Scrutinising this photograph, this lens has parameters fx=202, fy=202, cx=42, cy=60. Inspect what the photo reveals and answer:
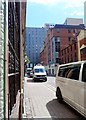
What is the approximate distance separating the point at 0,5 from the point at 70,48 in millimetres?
48640

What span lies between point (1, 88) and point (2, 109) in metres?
0.14

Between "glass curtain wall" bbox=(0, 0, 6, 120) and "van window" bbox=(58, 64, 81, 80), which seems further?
"van window" bbox=(58, 64, 81, 80)

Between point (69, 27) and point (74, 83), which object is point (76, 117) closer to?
point (74, 83)

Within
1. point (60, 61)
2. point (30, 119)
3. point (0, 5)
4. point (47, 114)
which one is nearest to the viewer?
point (0, 5)

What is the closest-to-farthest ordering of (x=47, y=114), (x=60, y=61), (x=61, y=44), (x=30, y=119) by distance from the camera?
(x=30, y=119)
(x=47, y=114)
(x=60, y=61)
(x=61, y=44)

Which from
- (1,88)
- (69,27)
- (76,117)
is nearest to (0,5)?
(1,88)

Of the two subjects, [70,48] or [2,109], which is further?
[70,48]

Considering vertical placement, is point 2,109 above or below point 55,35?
below

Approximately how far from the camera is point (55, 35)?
64.2 metres

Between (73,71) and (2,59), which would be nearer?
(2,59)

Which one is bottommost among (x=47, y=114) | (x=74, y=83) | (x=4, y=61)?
(x=47, y=114)

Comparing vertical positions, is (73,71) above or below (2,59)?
below

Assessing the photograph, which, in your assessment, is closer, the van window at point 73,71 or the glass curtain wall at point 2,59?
the glass curtain wall at point 2,59

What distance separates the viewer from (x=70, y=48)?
49.3 metres
